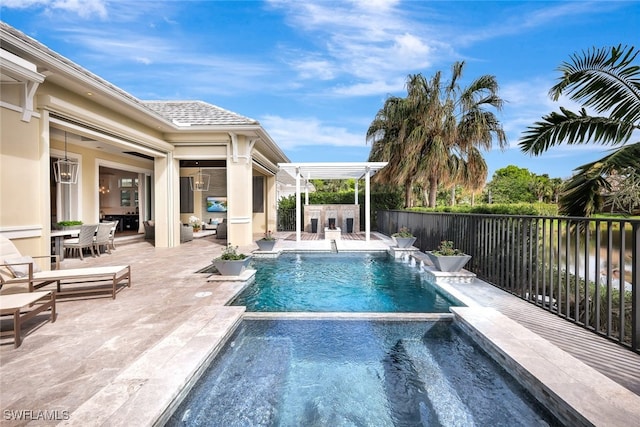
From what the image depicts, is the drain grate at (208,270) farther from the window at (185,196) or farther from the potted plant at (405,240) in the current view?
the window at (185,196)

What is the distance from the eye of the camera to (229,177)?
34.7ft

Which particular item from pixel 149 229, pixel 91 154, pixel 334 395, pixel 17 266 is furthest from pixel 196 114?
pixel 334 395

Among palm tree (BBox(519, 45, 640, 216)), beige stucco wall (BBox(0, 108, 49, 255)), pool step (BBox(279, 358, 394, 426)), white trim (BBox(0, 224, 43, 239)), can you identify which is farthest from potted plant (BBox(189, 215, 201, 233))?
palm tree (BBox(519, 45, 640, 216))

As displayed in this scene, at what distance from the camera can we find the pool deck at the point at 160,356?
208 centimetres

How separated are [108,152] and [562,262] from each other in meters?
14.3

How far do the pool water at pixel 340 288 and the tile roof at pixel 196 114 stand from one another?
4.85 m

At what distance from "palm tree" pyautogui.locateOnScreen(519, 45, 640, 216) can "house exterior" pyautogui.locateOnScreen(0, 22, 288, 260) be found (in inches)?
312

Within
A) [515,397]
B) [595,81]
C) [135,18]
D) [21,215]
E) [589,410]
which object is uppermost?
[135,18]

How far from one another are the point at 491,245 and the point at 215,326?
4.93 m

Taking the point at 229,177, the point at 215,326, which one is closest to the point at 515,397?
the point at 215,326

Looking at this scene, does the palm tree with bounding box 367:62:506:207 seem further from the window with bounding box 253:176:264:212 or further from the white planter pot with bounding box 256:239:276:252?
the white planter pot with bounding box 256:239:276:252

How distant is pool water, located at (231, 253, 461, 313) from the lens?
468cm

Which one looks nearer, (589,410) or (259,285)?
(589,410)

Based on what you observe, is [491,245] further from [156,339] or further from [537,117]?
[156,339]
